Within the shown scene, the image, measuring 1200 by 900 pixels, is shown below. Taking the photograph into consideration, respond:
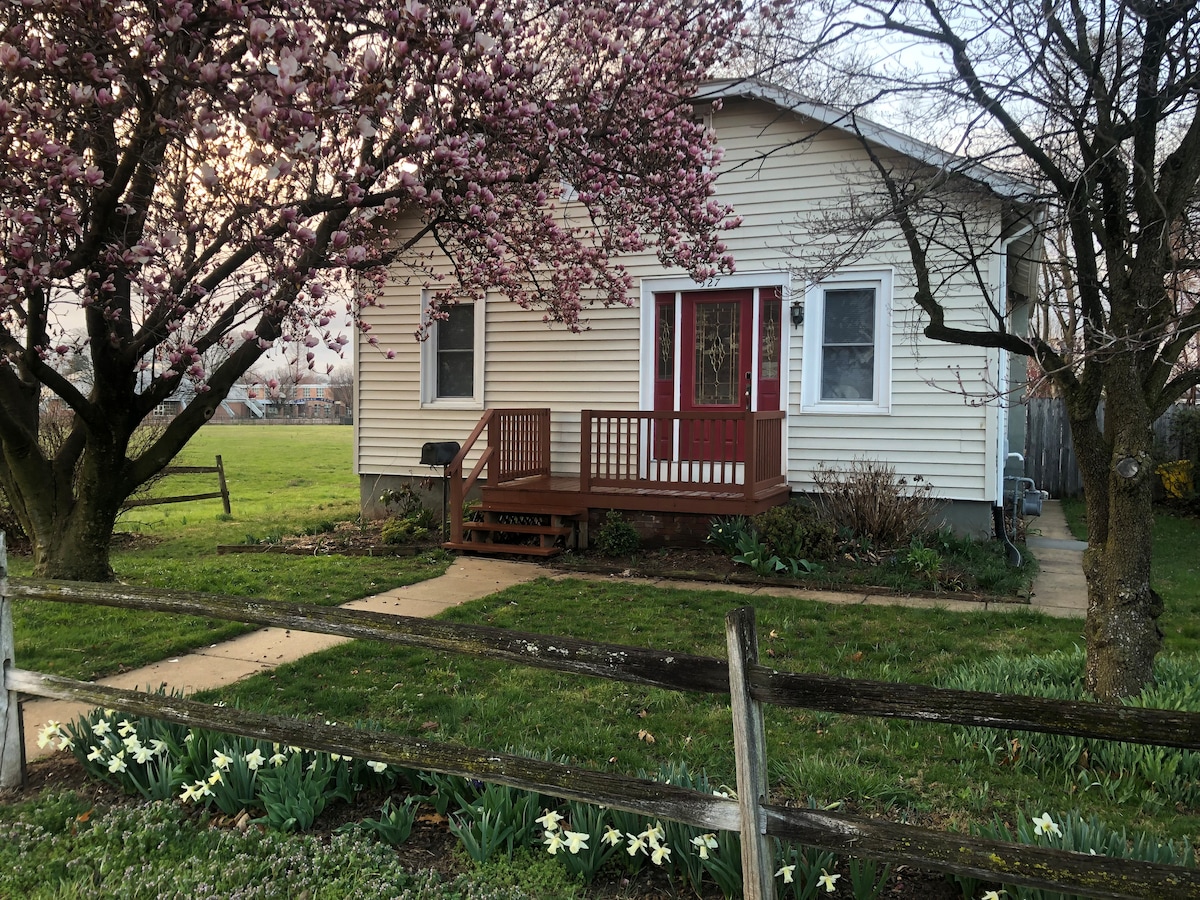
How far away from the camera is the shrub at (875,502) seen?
344 inches

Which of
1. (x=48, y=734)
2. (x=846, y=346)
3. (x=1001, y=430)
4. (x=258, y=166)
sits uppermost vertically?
(x=258, y=166)

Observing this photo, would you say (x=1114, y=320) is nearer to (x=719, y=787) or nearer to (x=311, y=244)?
(x=719, y=787)

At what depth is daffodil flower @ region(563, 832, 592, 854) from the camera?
2.80 metres

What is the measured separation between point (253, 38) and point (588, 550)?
258 inches

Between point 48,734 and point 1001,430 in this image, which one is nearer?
point 48,734

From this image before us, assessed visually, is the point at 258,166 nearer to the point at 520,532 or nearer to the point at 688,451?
the point at 520,532

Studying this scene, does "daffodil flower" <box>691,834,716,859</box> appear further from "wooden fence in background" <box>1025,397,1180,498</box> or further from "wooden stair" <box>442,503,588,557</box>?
"wooden fence in background" <box>1025,397,1180,498</box>

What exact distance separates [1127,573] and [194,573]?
7594 mm

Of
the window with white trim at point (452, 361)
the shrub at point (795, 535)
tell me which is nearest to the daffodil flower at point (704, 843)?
the shrub at point (795, 535)

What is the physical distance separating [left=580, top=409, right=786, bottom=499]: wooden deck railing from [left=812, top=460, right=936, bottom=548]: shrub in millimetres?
644

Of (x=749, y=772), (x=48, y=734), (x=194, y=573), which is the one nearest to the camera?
(x=749, y=772)

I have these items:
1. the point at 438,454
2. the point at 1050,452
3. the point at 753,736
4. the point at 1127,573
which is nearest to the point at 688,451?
the point at 438,454

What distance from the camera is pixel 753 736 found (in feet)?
7.95

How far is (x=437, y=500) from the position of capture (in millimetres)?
11617
